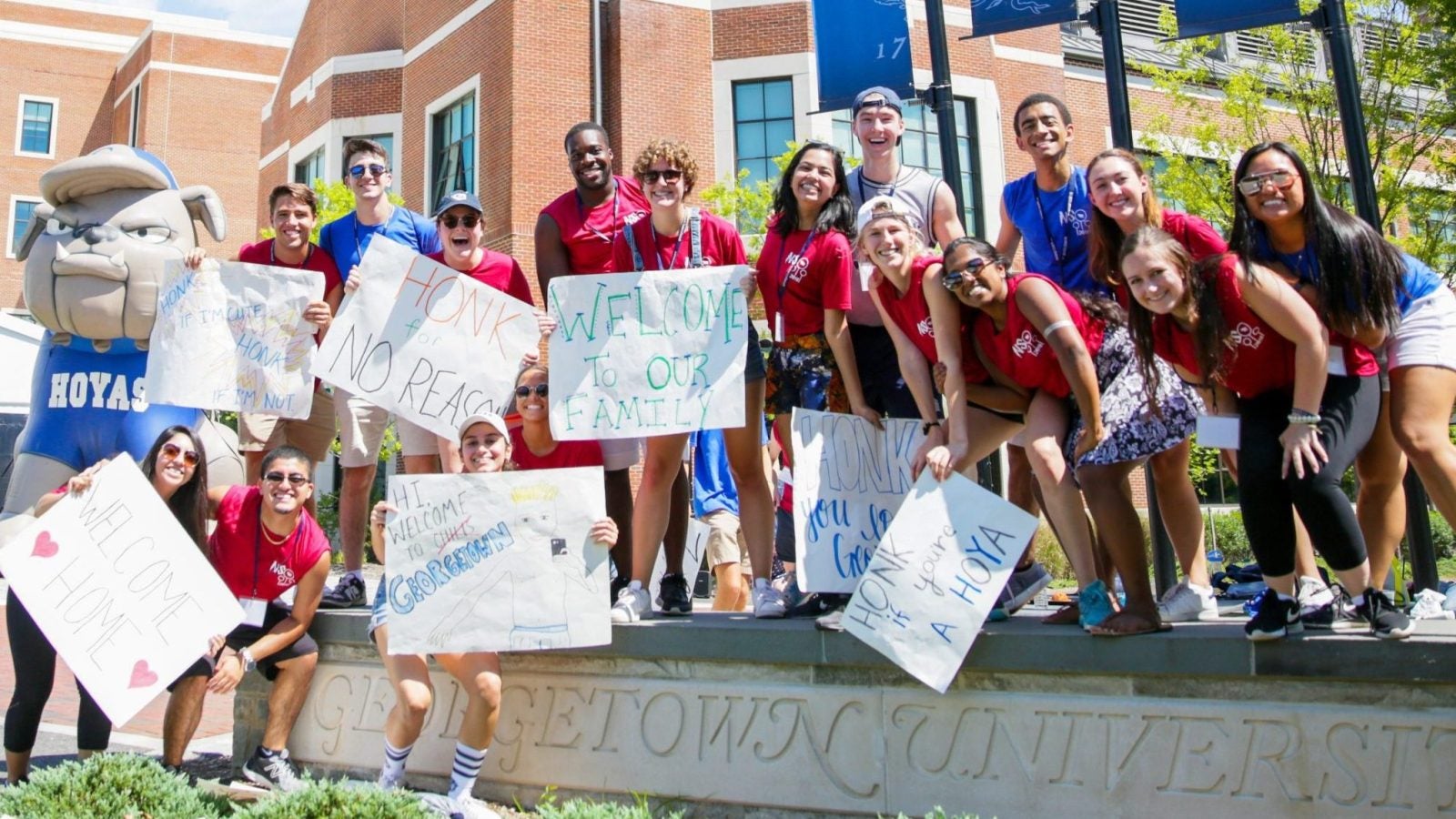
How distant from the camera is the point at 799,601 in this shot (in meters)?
4.95

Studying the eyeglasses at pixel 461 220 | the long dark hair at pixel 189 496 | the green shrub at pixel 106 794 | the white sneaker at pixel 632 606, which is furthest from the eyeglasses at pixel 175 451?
the white sneaker at pixel 632 606

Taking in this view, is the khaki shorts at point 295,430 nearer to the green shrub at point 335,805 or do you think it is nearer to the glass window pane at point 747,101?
the green shrub at point 335,805

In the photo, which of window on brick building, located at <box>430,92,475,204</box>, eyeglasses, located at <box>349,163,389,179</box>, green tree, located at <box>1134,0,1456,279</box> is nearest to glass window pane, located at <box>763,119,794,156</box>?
window on brick building, located at <box>430,92,475,204</box>

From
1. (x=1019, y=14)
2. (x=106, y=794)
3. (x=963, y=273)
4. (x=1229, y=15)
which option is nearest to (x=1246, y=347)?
(x=963, y=273)

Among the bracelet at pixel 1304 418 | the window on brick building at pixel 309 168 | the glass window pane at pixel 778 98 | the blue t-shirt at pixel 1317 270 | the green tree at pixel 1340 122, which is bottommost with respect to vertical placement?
the bracelet at pixel 1304 418

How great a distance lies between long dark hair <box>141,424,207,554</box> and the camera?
5.05 metres

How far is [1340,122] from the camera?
45.4 ft

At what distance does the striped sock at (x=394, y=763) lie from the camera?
15.1ft

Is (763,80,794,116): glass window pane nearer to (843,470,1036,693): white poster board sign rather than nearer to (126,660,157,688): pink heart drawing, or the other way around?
(843,470,1036,693): white poster board sign

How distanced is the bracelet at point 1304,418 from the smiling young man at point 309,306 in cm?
406

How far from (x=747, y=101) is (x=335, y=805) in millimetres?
16827

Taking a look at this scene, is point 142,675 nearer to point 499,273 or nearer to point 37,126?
point 499,273

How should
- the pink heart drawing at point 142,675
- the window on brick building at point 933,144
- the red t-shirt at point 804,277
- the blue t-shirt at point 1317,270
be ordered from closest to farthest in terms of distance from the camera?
the blue t-shirt at point 1317,270, the pink heart drawing at point 142,675, the red t-shirt at point 804,277, the window on brick building at point 933,144

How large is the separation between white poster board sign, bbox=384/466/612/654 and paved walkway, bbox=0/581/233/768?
2499 millimetres
